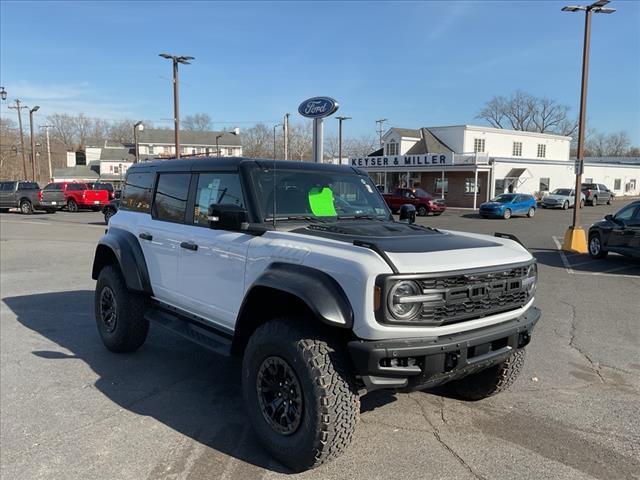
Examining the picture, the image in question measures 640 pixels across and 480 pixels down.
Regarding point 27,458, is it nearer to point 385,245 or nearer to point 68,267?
point 385,245

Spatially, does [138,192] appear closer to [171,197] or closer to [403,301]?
[171,197]

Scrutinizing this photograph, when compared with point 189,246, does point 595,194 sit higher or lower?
lower

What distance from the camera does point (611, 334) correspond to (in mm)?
6406

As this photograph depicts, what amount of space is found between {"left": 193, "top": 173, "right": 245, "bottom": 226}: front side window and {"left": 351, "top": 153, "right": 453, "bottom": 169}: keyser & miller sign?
33743 mm

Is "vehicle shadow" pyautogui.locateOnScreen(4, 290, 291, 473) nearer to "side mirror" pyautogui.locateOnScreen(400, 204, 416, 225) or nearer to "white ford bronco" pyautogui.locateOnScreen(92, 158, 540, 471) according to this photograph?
"white ford bronco" pyautogui.locateOnScreen(92, 158, 540, 471)

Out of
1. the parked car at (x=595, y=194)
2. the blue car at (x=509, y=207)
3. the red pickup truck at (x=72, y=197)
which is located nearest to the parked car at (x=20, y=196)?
the red pickup truck at (x=72, y=197)

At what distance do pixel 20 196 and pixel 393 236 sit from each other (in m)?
32.1

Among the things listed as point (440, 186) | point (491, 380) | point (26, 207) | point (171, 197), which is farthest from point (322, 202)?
A: point (440, 186)

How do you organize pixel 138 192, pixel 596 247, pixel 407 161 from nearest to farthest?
pixel 138 192 < pixel 596 247 < pixel 407 161

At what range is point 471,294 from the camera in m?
3.09

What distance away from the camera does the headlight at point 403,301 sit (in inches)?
111

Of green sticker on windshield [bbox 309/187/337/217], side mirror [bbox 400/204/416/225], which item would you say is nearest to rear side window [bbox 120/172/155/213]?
green sticker on windshield [bbox 309/187/337/217]

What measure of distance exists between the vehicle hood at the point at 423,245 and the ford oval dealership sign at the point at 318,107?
19.7 ft

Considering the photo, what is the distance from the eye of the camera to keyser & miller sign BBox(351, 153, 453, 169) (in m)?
39.2
